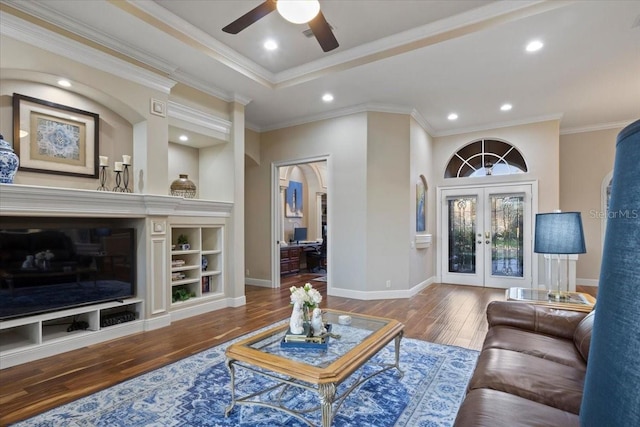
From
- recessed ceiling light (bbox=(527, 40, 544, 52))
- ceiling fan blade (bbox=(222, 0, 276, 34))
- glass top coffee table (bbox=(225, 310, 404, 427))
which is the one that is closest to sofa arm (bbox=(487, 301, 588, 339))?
glass top coffee table (bbox=(225, 310, 404, 427))

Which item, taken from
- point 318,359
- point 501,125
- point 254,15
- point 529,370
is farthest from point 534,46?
point 318,359

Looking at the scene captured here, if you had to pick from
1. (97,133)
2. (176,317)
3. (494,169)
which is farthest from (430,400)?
(494,169)

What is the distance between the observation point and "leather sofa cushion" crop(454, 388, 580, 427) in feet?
4.49

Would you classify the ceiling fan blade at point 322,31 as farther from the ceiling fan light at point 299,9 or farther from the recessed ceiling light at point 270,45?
the recessed ceiling light at point 270,45

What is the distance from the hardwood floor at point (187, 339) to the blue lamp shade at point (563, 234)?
4.25 feet

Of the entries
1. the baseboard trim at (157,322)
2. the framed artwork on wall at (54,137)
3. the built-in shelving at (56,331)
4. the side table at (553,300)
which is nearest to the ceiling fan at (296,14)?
the framed artwork on wall at (54,137)

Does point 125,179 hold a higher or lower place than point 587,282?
higher

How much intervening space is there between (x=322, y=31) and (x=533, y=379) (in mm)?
2881

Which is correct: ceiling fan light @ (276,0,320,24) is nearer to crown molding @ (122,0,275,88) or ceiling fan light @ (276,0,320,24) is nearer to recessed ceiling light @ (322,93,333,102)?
crown molding @ (122,0,275,88)

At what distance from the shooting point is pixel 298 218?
9828 mm

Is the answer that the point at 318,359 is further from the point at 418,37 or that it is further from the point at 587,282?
the point at 587,282

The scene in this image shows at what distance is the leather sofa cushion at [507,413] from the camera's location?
53.9 inches

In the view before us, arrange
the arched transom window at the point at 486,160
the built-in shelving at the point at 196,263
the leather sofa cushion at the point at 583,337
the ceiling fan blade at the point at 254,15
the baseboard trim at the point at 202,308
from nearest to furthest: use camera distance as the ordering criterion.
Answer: the leather sofa cushion at the point at 583,337 < the ceiling fan blade at the point at 254,15 < the baseboard trim at the point at 202,308 < the built-in shelving at the point at 196,263 < the arched transom window at the point at 486,160

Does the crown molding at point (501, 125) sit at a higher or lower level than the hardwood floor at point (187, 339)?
higher
